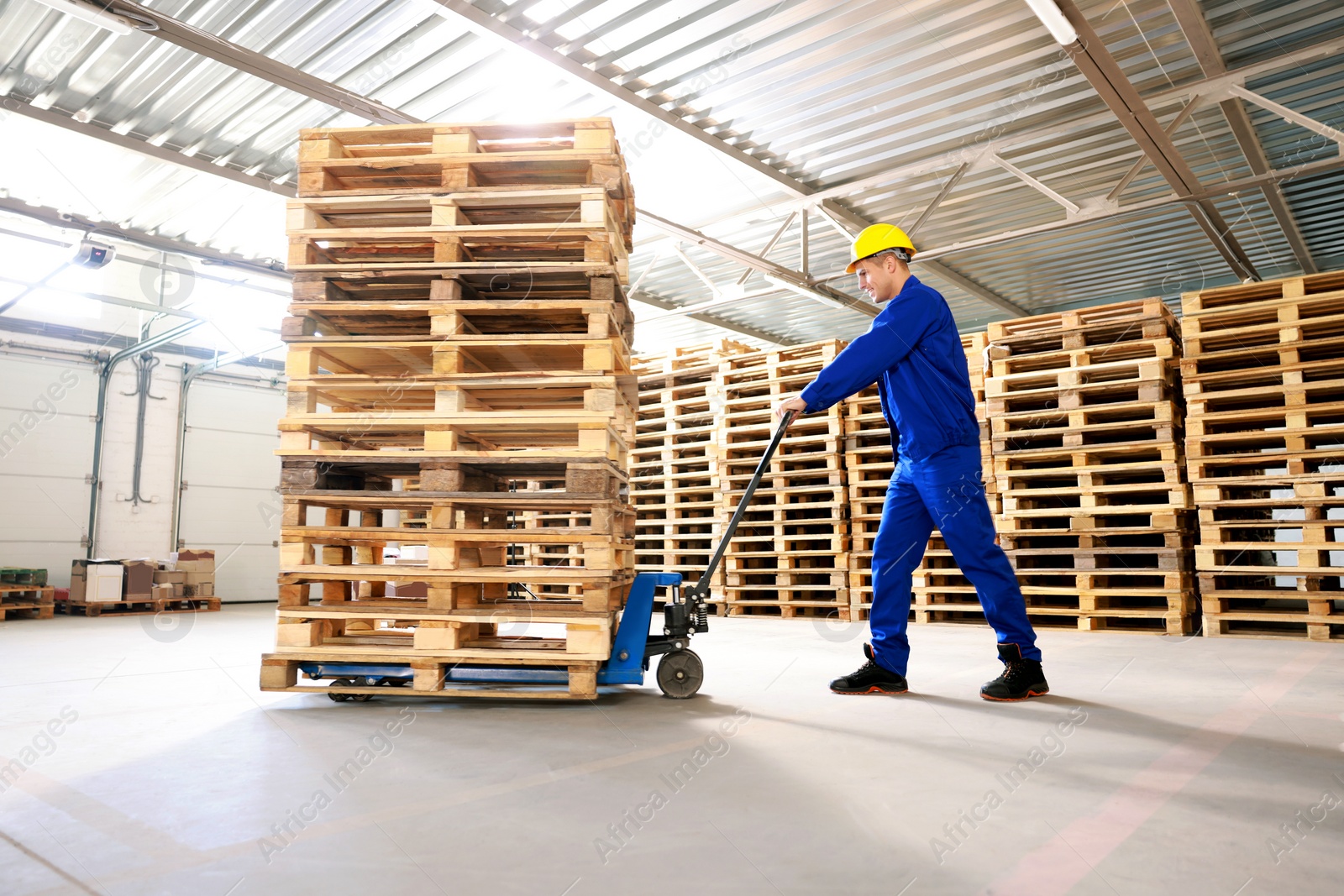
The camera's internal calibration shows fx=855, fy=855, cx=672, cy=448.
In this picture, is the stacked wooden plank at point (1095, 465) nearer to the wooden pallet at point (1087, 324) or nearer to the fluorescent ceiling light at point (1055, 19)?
the wooden pallet at point (1087, 324)

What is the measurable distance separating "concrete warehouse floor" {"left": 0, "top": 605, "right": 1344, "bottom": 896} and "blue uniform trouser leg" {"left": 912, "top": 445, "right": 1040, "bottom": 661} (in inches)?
16.3

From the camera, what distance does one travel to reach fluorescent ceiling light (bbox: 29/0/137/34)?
5922 mm

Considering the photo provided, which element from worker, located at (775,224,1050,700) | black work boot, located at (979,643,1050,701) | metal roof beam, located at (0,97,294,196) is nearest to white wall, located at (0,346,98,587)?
metal roof beam, located at (0,97,294,196)

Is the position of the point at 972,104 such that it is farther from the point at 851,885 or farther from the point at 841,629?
the point at 851,885

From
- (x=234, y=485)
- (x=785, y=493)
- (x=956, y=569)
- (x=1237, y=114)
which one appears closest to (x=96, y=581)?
(x=234, y=485)

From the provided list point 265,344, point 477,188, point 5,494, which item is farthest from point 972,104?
point 5,494

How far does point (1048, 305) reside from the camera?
14781 millimetres

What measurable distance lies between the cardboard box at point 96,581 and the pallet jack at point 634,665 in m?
9.89

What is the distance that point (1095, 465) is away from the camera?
26.2 ft

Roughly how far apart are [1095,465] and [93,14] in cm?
888

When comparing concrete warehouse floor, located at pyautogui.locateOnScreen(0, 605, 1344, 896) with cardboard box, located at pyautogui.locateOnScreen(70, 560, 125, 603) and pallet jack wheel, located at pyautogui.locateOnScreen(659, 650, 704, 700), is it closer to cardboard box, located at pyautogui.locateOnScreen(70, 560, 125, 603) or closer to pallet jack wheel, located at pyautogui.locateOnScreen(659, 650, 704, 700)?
pallet jack wheel, located at pyautogui.locateOnScreen(659, 650, 704, 700)

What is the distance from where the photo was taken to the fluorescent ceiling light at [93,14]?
19.4 ft

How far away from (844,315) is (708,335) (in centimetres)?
274

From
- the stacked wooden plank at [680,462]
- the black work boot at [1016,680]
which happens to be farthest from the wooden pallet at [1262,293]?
the stacked wooden plank at [680,462]
